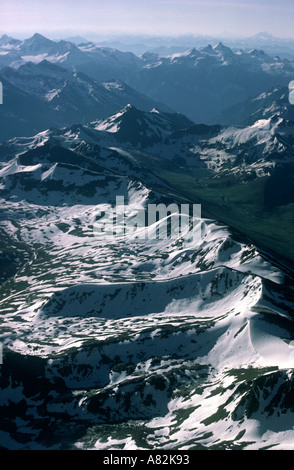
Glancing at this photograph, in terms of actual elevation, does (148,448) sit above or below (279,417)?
below

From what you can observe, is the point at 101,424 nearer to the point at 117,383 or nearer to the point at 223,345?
the point at 117,383

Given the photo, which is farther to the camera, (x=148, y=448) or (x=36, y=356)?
(x=36, y=356)

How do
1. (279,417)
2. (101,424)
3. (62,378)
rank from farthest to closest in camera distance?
1. (62,378)
2. (101,424)
3. (279,417)

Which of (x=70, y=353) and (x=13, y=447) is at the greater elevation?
(x=70, y=353)

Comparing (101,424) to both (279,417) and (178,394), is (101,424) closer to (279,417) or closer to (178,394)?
(178,394)

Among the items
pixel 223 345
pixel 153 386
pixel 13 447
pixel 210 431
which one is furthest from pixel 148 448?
pixel 223 345

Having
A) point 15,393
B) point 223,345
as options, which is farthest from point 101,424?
point 223,345
